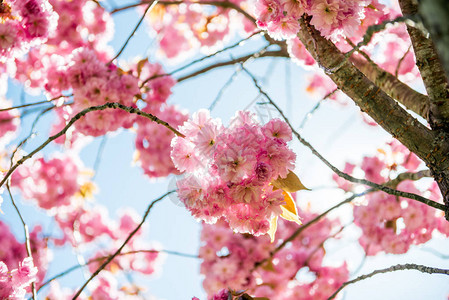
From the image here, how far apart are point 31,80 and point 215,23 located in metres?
1.81

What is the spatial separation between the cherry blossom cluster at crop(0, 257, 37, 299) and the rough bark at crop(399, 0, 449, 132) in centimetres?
122

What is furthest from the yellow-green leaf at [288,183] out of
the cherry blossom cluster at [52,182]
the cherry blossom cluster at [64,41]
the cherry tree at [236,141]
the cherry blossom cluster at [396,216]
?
the cherry blossom cluster at [52,182]

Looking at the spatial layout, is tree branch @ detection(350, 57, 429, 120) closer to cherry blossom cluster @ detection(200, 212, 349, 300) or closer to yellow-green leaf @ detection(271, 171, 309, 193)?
yellow-green leaf @ detection(271, 171, 309, 193)

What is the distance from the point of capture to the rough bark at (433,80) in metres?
1.06

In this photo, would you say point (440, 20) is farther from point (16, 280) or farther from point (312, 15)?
point (16, 280)

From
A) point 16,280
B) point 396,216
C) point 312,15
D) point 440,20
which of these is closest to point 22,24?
point 16,280

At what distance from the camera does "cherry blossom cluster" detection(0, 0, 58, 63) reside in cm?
166

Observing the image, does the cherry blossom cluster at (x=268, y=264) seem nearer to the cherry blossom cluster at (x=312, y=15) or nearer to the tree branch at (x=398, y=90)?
the tree branch at (x=398, y=90)

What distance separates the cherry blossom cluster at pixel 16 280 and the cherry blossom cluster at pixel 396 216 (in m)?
1.61

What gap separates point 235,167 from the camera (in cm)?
103

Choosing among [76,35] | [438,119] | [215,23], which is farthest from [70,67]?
[215,23]

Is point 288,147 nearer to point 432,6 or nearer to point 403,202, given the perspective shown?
point 432,6

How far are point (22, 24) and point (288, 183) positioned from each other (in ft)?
4.25

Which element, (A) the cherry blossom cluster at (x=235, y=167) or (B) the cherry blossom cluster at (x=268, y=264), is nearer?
(A) the cherry blossom cluster at (x=235, y=167)
